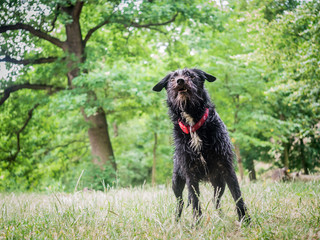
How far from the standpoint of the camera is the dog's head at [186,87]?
3211mm

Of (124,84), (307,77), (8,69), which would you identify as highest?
(8,69)

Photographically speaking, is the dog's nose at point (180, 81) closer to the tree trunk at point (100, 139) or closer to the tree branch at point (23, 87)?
the tree trunk at point (100, 139)

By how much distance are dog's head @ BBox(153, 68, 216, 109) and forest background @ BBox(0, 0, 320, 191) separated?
8.73ft

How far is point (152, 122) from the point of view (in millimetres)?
15125

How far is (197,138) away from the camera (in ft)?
10.8

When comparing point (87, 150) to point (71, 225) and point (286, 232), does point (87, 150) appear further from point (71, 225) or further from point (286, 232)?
point (286, 232)

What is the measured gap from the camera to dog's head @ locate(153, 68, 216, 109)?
3.21 m

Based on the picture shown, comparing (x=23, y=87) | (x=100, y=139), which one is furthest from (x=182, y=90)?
(x=23, y=87)

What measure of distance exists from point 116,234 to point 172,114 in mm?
1669

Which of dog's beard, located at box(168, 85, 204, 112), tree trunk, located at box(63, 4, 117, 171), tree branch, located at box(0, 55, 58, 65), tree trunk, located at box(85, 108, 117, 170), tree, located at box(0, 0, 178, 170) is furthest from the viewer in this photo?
tree trunk, located at box(85, 108, 117, 170)

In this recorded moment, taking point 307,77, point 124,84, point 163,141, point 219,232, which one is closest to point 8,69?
point 124,84

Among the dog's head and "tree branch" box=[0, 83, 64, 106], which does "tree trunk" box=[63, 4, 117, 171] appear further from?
the dog's head

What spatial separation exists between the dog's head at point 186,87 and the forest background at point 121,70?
2.66 m

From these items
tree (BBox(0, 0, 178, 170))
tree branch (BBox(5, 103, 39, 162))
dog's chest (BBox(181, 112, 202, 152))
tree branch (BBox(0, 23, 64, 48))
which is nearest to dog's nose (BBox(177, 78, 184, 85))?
dog's chest (BBox(181, 112, 202, 152))
